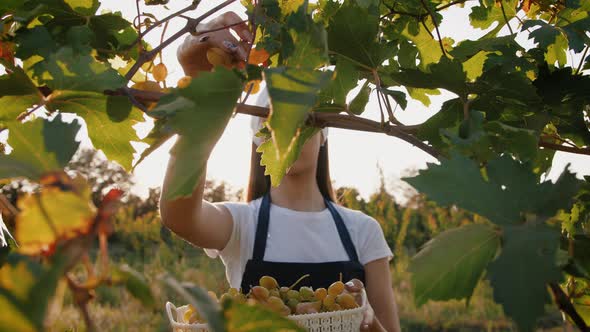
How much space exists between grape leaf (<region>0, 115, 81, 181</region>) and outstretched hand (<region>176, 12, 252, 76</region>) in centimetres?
36

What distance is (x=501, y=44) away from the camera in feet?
2.77

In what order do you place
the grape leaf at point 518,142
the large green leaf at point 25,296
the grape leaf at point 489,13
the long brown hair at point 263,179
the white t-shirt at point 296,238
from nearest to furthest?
1. the large green leaf at point 25,296
2. the grape leaf at point 518,142
3. the grape leaf at point 489,13
4. the white t-shirt at point 296,238
5. the long brown hair at point 263,179

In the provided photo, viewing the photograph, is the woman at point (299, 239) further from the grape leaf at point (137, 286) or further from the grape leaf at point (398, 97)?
the grape leaf at point (137, 286)

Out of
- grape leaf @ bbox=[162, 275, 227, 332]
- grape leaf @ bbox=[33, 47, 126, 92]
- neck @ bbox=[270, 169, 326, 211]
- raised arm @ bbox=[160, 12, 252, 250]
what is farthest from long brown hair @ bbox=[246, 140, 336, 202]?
grape leaf @ bbox=[162, 275, 227, 332]

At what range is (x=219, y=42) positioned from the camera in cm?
75

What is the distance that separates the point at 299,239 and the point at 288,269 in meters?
0.20

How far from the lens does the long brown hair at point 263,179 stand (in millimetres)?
2861

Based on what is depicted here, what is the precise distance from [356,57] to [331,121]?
0.43ft

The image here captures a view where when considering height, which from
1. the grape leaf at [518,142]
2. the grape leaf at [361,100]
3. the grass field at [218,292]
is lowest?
the grass field at [218,292]

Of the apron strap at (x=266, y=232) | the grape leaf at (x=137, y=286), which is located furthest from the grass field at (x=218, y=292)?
the grape leaf at (x=137, y=286)

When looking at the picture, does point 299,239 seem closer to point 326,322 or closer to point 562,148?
point 326,322

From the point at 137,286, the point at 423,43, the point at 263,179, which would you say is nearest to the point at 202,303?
the point at 137,286

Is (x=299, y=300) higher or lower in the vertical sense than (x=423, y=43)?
lower

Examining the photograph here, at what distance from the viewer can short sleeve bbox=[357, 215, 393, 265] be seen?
258cm
